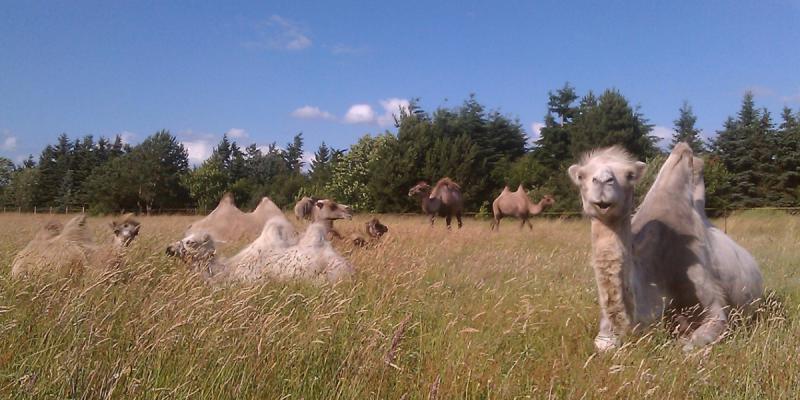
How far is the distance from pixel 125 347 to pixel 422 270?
3.51m

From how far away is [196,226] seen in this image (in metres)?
12.7

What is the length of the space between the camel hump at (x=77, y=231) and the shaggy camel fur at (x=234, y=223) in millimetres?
4945

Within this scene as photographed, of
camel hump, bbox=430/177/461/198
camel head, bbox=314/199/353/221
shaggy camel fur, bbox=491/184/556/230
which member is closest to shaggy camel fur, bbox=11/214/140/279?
camel head, bbox=314/199/353/221

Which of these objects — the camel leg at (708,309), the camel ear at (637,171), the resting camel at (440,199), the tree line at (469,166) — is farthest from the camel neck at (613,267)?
the tree line at (469,166)

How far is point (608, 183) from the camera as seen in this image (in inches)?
150

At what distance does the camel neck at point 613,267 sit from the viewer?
12.6 feet

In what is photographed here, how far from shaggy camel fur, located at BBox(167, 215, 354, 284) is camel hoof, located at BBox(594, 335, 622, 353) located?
7.24ft

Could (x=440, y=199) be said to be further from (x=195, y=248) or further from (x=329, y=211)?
(x=195, y=248)

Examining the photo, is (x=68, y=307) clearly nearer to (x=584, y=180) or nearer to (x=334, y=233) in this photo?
(x=584, y=180)

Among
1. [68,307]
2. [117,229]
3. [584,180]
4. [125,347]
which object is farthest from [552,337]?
[117,229]

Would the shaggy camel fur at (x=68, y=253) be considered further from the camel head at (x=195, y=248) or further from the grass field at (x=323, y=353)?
the camel head at (x=195, y=248)

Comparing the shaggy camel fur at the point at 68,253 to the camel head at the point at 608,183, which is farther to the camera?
the shaggy camel fur at the point at 68,253

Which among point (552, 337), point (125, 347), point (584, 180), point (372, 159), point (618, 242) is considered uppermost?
point (372, 159)

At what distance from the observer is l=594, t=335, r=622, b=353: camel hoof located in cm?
361
